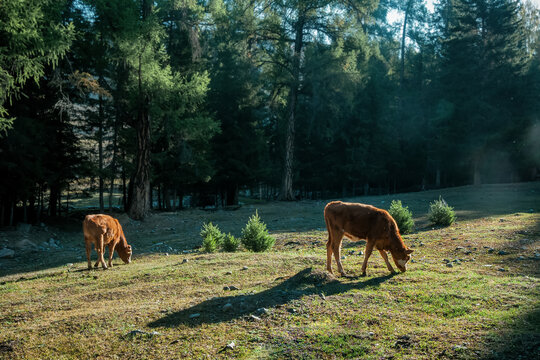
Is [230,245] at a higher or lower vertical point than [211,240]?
lower

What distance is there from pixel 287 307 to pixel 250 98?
3350cm

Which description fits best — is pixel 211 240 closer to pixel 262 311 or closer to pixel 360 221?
pixel 360 221

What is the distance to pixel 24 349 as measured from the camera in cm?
511

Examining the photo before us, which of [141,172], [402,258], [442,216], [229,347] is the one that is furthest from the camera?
[141,172]

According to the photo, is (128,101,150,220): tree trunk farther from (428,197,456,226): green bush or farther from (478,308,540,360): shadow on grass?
(478,308,540,360): shadow on grass

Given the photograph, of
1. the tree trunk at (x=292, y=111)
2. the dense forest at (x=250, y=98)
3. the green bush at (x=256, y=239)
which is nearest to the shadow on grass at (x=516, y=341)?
the green bush at (x=256, y=239)

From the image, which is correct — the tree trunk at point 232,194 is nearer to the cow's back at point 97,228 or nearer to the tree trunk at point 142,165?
the tree trunk at point 142,165

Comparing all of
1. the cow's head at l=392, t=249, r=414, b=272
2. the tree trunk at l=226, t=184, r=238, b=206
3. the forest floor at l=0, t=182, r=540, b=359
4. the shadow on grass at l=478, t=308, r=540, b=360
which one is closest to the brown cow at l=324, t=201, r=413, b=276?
the cow's head at l=392, t=249, r=414, b=272

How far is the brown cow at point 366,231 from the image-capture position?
7.98 meters

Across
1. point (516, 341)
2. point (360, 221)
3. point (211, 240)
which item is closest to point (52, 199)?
point (211, 240)

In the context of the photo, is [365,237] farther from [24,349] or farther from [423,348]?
[24,349]

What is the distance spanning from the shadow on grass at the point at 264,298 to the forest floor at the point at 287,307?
0.02m

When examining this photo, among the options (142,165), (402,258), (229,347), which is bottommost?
(229,347)

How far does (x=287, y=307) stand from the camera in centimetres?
606
